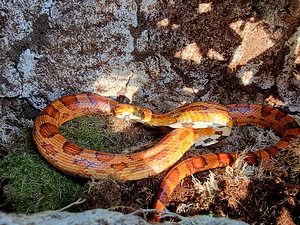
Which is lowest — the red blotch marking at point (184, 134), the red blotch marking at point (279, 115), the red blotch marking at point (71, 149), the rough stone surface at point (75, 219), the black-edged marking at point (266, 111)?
the rough stone surface at point (75, 219)

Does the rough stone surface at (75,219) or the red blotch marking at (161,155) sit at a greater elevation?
the red blotch marking at (161,155)

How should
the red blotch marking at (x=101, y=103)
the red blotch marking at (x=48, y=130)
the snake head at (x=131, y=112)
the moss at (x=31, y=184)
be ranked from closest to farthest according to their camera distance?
1. the moss at (x=31, y=184)
2. the red blotch marking at (x=48, y=130)
3. the snake head at (x=131, y=112)
4. the red blotch marking at (x=101, y=103)

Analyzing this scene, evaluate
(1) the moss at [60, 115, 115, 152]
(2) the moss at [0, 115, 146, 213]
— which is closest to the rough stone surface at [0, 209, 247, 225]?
(2) the moss at [0, 115, 146, 213]

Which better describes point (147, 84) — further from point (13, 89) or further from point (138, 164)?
point (13, 89)

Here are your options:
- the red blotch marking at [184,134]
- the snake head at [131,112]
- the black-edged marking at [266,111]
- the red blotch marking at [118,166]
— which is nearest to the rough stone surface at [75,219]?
the red blotch marking at [118,166]

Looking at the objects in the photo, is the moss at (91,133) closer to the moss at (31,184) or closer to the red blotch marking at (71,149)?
the red blotch marking at (71,149)

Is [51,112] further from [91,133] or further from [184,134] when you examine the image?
[184,134]
